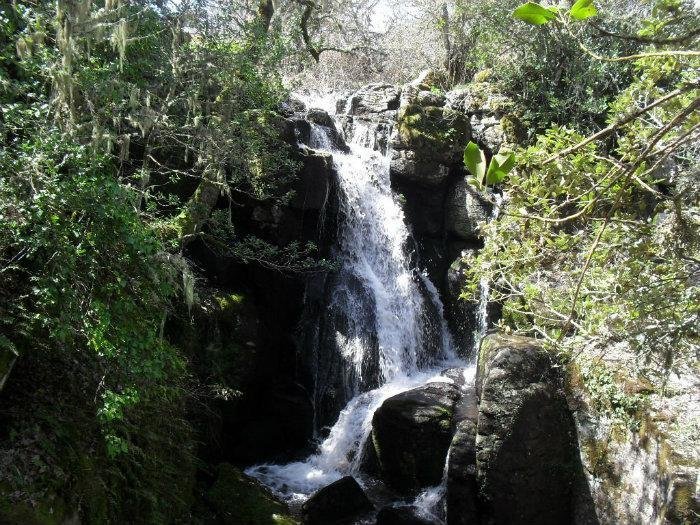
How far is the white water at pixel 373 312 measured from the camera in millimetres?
9000

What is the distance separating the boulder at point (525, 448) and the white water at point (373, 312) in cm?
258

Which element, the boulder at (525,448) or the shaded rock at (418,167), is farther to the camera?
the shaded rock at (418,167)

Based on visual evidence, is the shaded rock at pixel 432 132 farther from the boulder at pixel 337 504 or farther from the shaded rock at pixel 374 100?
the boulder at pixel 337 504

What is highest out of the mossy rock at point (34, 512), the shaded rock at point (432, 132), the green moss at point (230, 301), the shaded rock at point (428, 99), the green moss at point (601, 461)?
the shaded rock at point (428, 99)

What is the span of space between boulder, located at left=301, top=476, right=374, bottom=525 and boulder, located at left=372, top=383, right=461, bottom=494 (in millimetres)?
757

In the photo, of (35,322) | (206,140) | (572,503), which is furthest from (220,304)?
Answer: (572,503)

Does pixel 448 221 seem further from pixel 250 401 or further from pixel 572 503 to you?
pixel 572 503

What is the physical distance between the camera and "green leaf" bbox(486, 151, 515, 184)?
1777mm

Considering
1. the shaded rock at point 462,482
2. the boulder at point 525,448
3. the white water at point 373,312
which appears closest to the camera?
the boulder at point 525,448

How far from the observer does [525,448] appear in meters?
6.73

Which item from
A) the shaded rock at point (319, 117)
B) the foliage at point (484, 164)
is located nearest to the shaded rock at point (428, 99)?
the shaded rock at point (319, 117)

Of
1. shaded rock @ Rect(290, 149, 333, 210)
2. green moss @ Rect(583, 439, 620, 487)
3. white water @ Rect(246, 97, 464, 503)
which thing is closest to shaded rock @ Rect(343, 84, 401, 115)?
white water @ Rect(246, 97, 464, 503)

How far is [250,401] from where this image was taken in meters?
9.97

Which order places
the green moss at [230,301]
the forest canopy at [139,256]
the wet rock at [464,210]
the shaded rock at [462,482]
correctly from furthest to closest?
1. the wet rock at [464,210]
2. the green moss at [230,301]
3. the shaded rock at [462,482]
4. the forest canopy at [139,256]
